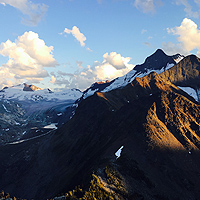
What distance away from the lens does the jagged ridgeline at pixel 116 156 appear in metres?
54.4

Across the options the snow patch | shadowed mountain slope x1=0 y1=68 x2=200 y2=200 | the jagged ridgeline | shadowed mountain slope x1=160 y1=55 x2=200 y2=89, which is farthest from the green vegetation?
shadowed mountain slope x1=160 y1=55 x2=200 y2=89

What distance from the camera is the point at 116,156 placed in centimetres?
6756

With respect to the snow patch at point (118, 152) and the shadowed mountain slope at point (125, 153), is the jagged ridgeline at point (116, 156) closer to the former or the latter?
the shadowed mountain slope at point (125, 153)

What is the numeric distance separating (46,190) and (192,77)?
168 metres

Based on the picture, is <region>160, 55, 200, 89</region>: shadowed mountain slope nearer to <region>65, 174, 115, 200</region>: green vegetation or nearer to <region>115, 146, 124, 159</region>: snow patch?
<region>115, 146, 124, 159</region>: snow patch

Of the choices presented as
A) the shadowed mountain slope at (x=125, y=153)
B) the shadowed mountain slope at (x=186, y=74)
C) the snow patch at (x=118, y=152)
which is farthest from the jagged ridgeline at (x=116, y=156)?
the shadowed mountain slope at (x=186, y=74)

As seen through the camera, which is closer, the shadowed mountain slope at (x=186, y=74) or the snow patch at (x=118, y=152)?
the snow patch at (x=118, y=152)

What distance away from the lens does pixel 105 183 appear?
49188 mm

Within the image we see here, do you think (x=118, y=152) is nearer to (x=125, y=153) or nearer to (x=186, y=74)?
(x=125, y=153)

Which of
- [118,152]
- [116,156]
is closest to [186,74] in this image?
[118,152]

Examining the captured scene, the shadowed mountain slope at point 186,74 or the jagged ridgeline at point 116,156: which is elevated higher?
the shadowed mountain slope at point 186,74

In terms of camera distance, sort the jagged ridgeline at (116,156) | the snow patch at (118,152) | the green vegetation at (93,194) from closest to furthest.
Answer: the green vegetation at (93,194)
the jagged ridgeline at (116,156)
the snow patch at (118,152)

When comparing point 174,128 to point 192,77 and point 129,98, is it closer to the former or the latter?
point 129,98

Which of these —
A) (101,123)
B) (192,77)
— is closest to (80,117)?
(101,123)
